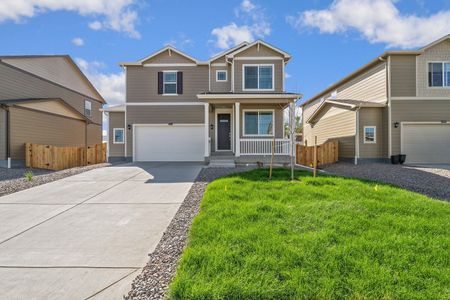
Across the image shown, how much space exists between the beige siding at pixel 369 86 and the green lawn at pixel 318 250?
37.5 feet

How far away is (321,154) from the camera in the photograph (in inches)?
582

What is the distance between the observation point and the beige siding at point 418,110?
14.2 meters

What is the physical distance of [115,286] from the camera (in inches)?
115

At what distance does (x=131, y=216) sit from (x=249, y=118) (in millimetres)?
10567

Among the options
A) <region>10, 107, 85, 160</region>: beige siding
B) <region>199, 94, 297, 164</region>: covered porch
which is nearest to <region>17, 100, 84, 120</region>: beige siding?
<region>10, 107, 85, 160</region>: beige siding

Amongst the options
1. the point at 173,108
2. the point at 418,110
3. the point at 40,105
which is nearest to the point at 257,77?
the point at 173,108

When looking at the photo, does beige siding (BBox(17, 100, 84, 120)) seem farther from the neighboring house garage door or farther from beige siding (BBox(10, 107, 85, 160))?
the neighboring house garage door

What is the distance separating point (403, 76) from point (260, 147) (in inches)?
350

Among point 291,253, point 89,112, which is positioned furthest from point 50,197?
point 89,112

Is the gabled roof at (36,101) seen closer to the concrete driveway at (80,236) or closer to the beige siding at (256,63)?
the concrete driveway at (80,236)

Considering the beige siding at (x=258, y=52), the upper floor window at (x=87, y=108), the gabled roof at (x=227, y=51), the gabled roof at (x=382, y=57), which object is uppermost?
the gabled roof at (x=227, y=51)

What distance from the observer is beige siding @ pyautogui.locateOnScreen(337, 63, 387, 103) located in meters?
14.8

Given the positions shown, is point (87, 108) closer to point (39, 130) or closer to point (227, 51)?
point (39, 130)

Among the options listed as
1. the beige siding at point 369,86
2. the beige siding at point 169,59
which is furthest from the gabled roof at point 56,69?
the beige siding at point 369,86
